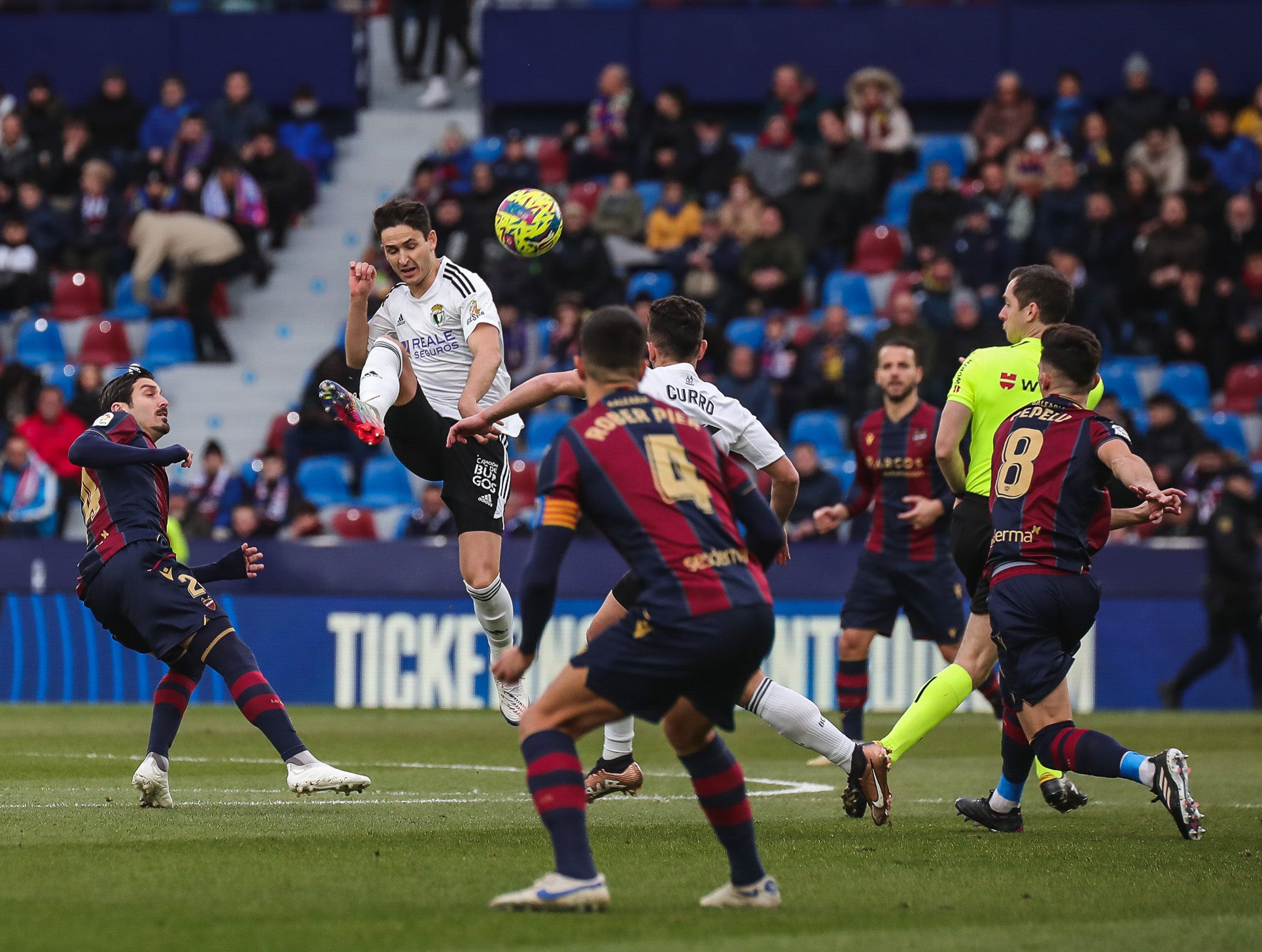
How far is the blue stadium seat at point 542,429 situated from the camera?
1983 centimetres

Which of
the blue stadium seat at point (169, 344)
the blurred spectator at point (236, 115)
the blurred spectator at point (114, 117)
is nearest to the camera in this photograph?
the blue stadium seat at point (169, 344)

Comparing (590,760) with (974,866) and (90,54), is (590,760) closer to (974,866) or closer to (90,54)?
(974,866)

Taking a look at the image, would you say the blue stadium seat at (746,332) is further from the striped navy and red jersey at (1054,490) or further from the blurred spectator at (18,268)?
the striped navy and red jersey at (1054,490)

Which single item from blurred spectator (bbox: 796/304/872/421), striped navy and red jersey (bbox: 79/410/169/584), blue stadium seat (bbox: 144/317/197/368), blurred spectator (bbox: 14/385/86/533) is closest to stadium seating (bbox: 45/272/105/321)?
blue stadium seat (bbox: 144/317/197/368)

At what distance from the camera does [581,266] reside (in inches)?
833

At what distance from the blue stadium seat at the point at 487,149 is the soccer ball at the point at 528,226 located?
47.6 feet

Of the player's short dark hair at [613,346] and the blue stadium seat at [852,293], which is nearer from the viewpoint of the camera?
the player's short dark hair at [613,346]

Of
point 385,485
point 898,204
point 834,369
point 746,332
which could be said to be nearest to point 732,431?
point 834,369

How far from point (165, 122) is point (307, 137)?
1.99 metres

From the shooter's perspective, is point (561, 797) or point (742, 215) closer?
point (561, 797)

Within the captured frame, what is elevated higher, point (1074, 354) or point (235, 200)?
point (235, 200)

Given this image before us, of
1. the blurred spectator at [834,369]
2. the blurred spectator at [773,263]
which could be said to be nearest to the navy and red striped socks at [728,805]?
the blurred spectator at [834,369]

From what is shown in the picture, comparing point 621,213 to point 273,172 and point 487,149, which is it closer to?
point 487,149

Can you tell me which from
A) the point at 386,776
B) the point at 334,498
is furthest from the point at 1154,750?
the point at 334,498
